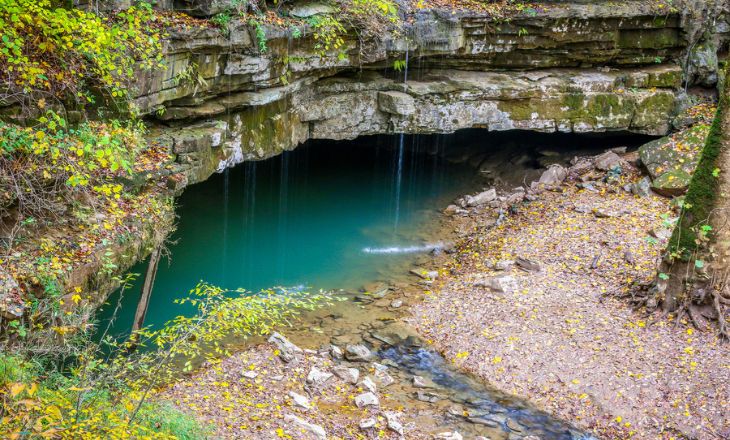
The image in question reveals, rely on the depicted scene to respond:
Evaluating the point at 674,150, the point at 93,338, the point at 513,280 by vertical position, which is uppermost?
the point at 674,150

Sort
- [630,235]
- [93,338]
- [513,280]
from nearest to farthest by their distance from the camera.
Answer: [93,338] → [513,280] → [630,235]

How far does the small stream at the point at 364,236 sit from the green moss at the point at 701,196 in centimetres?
375

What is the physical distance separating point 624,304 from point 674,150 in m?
6.74

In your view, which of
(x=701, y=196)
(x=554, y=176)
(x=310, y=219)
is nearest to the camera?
(x=701, y=196)

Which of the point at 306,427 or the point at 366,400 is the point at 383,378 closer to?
the point at 366,400

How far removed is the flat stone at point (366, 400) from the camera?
9188 millimetres

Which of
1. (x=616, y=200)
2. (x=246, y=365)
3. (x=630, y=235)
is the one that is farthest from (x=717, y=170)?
(x=246, y=365)

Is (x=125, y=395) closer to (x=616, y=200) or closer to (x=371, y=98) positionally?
(x=371, y=98)

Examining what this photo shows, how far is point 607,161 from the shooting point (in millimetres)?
16969

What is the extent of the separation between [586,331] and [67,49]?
955cm

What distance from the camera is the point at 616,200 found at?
1516 centimetres

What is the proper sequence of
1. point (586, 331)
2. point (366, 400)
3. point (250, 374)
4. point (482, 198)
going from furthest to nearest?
point (482, 198) < point (586, 331) < point (250, 374) < point (366, 400)

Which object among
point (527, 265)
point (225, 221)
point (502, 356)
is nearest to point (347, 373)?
point (502, 356)

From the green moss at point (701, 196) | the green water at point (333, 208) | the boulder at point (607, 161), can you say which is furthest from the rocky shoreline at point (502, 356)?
the boulder at point (607, 161)
